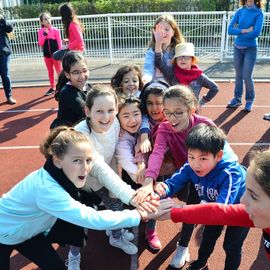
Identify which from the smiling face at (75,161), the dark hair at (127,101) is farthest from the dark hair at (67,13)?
the smiling face at (75,161)

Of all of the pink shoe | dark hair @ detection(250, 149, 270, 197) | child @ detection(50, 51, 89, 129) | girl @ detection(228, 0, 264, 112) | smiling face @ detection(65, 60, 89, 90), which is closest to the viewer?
dark hair @ detection(250, 149, 270, 197)

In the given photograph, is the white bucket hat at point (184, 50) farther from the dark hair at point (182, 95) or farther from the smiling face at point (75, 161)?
the smiling face at point (75, 161)

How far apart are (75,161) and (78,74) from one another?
153cm

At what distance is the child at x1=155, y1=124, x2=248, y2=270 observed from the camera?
2219 mm

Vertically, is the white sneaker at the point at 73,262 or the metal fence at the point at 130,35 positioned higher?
the metal fence at the point at 130,35

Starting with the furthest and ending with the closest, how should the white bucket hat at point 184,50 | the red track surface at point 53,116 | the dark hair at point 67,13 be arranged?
the dark hair at point 67,13, the white bucket hat at point 184,50, the red track surface at point 53,116

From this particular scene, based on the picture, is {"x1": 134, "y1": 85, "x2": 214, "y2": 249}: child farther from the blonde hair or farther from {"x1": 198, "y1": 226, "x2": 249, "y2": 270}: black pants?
the blonde hair

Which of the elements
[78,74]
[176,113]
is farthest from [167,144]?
[78,74]

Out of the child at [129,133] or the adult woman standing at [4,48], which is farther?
the adult woman standing at [4,48]

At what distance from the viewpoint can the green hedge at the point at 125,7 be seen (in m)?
14.0

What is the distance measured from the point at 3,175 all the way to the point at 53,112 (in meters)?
2.66

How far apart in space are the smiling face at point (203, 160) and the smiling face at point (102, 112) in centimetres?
83

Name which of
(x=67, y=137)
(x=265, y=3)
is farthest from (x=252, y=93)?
(x=265, y=3)

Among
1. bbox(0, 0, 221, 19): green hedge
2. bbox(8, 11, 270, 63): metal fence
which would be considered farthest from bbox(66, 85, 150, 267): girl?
bbox(0, 0, 221, 19): green hedge
